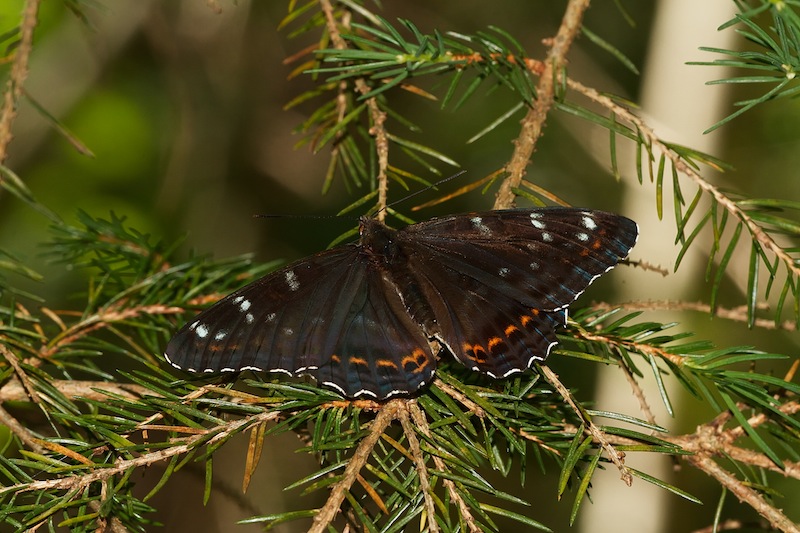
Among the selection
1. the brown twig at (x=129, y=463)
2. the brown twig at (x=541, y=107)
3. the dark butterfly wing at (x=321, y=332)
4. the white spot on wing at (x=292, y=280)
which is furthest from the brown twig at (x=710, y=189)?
the brown twig at (x=129, y=463)

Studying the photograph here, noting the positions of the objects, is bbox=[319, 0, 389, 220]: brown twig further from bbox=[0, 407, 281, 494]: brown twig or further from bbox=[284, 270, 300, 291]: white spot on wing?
bbox=[0, 407, 281, 494]: brown twig

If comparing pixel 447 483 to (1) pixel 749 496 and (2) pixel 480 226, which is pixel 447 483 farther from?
(2) pixel 480 226

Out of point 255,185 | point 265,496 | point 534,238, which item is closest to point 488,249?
point 534,238

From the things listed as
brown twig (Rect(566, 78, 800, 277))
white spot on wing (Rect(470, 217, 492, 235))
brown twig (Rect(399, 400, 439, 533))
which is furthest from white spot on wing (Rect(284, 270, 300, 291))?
brown twig (Rect(566, 78, 800, 277))

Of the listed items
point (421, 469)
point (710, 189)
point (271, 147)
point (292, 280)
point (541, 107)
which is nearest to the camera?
point (421, 469)

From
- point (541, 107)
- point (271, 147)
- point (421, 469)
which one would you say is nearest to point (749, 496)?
point (421, 469)

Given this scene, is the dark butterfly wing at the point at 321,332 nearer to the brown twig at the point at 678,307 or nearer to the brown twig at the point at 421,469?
the brown twig at the point at 421,469
